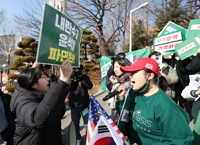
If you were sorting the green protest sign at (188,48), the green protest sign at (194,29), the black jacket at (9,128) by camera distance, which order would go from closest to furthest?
the black jacket at (9,128)
the green protest sign at (188,48)
the green protest sign at (194,29)

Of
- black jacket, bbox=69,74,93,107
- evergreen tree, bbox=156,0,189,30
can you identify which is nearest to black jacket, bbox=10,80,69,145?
black jacket, bbox=69,74,93,107

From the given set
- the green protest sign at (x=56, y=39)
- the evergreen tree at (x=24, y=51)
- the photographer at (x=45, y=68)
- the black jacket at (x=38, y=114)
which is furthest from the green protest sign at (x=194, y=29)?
the evergreen tree at (x=24, y=51)

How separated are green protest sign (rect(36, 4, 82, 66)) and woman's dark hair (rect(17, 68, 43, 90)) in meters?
0.30

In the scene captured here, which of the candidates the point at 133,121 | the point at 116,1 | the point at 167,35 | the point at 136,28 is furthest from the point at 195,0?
the point at 133,121

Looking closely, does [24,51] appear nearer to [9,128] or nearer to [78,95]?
[78,95]

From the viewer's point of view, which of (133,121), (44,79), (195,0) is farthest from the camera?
(195,0)

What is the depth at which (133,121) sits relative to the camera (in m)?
1.83

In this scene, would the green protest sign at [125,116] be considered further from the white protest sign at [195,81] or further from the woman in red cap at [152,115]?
the white protest sign at [195,81]

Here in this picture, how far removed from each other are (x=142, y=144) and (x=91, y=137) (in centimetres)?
50

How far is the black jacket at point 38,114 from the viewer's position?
1548mm

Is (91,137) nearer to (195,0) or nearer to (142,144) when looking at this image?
(142,144)

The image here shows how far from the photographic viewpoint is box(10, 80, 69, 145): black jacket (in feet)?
5.08

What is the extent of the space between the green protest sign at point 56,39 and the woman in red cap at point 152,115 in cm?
62

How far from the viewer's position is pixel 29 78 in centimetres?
191
